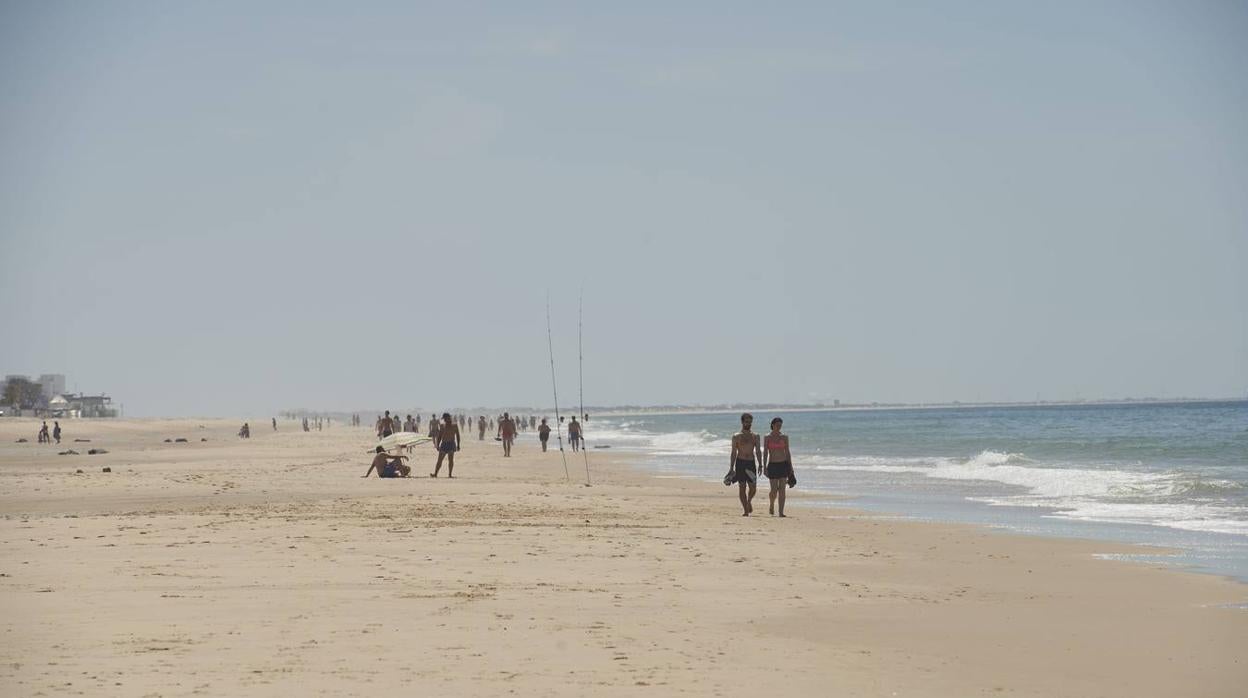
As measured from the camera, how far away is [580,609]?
911 centimetres

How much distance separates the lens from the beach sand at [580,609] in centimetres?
699

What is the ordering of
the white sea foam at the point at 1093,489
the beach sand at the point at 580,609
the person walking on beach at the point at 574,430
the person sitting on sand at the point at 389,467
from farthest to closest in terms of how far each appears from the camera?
1. the person walking on beach at the point at 574,430
2. the person sitting on sand at the point at 389,467
3. the white sea foam at the point at 1093,489
4. the beach sand at the point at 580,609

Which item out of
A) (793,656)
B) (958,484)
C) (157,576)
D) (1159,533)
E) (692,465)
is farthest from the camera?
(692,465)

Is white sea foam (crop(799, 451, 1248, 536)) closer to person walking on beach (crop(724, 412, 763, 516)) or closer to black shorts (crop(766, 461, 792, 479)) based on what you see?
black shorts (crop(766, 461, 792, 479))

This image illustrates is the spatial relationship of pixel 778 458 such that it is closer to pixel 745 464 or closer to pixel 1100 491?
pixel 745 464

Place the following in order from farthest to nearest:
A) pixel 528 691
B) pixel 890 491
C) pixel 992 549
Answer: pixel 890 491 < pixel 992 549 < pixel 528 691

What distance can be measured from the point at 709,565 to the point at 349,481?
15.0 meters

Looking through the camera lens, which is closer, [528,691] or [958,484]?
[528,691]

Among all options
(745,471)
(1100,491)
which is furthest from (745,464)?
(1100,491)

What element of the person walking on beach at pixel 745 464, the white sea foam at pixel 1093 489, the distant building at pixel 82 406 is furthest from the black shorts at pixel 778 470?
the distant building at pixel 82 406

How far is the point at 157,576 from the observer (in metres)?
10.3

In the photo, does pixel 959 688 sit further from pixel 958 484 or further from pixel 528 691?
pixel 958 484

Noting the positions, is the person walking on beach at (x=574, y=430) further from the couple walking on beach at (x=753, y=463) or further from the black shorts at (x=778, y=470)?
the black shorts at (x=778, y=470)

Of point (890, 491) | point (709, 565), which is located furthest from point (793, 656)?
point (890, 491)
